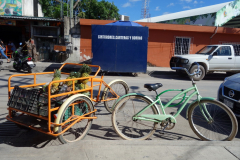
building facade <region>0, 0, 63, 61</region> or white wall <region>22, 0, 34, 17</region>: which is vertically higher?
white wall <region>22, 0, 34, 17</region>

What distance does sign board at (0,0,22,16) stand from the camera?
53.6 ft

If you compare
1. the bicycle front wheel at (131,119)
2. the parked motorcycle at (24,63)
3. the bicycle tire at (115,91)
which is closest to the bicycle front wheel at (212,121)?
the bicycle front wheel at (131,119)

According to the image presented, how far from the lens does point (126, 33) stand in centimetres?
1111

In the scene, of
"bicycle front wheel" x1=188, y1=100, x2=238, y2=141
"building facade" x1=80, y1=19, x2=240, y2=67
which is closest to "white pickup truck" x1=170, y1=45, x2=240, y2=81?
"building facade" x1=80, y1=19, x2=240, y2=67

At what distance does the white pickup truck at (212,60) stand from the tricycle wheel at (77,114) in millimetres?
8235

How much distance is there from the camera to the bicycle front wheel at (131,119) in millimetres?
3617

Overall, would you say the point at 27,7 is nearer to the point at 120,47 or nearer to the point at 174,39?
the point at 120,47

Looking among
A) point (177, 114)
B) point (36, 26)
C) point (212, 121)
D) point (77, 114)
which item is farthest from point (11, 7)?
point (212, 121)

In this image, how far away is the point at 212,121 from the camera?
3695 mm

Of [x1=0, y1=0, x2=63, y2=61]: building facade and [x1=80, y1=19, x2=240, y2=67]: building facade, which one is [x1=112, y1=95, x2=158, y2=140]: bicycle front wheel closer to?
[x1=80, y1=19, x2=240, y2=67]: building facade

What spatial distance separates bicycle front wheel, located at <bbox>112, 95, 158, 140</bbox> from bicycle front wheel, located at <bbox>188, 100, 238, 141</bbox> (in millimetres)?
774

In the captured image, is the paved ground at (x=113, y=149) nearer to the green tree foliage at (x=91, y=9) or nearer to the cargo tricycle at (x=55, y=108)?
the cargo tricycle at (x=55, y=108)

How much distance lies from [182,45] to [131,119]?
1346cm

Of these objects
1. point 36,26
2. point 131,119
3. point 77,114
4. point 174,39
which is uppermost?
point 36,26
